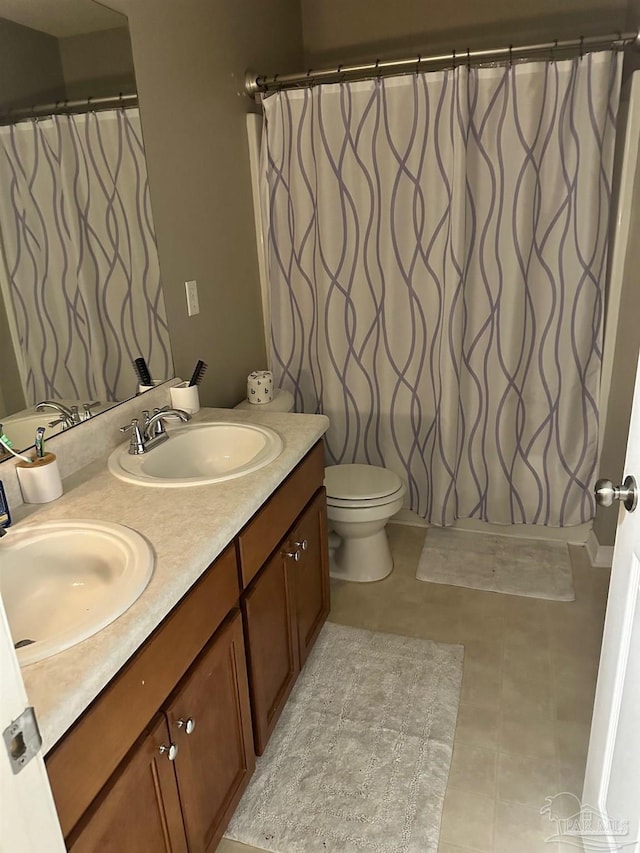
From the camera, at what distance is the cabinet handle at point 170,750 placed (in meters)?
1.12

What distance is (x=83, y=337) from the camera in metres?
1.67

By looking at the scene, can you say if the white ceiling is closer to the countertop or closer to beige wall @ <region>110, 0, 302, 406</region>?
beige wall @ <region>110, 0, 302, 406</region>

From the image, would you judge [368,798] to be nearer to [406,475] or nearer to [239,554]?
[239,554]

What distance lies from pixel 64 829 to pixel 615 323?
2322 mm

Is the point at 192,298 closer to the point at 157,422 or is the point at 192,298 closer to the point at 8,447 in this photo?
the point at 157,422

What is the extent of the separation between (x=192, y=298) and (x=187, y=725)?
139 centimetres

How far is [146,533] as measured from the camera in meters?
1.26

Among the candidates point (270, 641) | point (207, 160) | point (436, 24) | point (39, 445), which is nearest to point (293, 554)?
point (270, 641)

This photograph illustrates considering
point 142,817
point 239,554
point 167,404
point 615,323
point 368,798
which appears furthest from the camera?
point 615,323

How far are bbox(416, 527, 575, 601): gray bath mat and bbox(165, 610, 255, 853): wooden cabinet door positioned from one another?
4.03 ft

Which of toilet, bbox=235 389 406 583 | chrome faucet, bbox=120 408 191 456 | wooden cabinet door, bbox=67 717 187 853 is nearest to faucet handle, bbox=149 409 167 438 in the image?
chrome faucet, bbox=120 408 191 456

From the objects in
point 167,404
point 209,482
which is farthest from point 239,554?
point 167,404

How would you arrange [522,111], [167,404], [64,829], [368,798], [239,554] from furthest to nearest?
[522,111], [167,404], [368,798], [239,554], [64,829]

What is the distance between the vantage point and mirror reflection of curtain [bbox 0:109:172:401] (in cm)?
142
